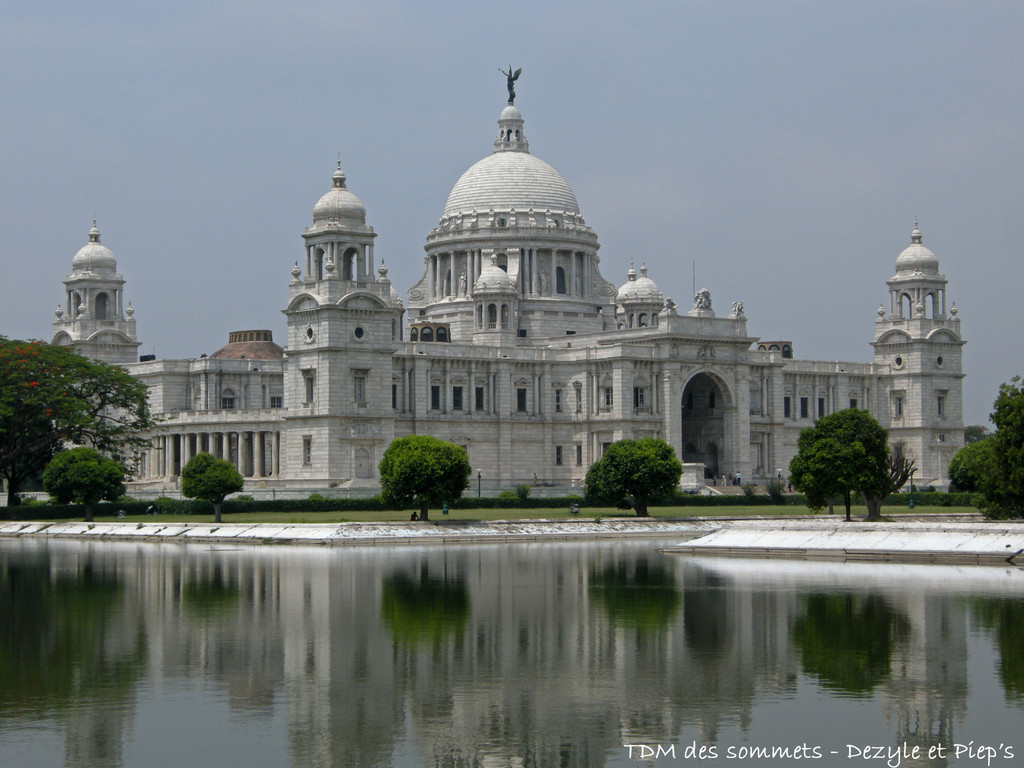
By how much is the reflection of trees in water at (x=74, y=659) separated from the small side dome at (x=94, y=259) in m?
76.9

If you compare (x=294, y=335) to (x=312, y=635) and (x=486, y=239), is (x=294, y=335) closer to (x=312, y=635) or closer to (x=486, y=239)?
(x=486, y=239)

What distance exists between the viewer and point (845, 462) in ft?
238

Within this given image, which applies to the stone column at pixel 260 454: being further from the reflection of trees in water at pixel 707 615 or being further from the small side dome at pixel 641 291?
the reflection of trees in water at pixel 707 615

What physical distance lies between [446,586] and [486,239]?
84.4m

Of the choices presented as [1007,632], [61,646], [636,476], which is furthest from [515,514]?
[61,646]

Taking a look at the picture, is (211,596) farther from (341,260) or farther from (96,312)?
(96,312)

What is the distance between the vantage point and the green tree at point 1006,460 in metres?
62.3

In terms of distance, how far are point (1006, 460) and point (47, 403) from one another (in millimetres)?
52656

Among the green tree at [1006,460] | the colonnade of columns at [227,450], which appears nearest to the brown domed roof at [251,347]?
the colonnade of columns at [227,450]

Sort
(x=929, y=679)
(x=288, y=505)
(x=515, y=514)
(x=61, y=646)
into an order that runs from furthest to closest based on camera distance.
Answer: (x=288, y=505), (x=515, y=514), (x=61, y=646), (x=929, y=679)

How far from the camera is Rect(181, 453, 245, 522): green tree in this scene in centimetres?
8019

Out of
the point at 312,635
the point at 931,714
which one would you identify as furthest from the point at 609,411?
the point at 931,714

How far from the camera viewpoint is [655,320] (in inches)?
5069

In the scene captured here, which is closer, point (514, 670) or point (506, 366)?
point (514, 670)
